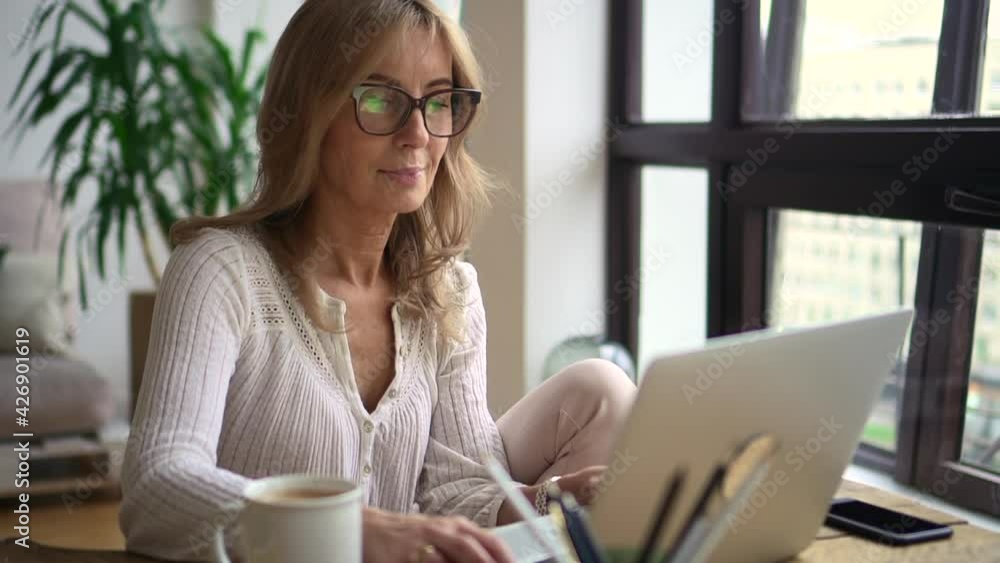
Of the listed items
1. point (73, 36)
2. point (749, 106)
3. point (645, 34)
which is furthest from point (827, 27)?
point (73, 36)

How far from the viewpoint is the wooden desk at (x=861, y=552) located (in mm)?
1100

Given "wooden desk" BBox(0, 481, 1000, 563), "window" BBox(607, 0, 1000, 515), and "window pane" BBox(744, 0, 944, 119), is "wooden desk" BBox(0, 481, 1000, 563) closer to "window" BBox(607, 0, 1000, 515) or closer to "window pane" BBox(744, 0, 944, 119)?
"window" BBox(607, 0, 1000, 515)

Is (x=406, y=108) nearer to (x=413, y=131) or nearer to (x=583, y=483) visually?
(x=413, y=131)

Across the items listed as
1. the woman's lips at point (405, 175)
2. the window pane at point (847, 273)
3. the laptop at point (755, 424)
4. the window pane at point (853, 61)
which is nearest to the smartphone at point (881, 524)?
the laptop at point (755, 424)

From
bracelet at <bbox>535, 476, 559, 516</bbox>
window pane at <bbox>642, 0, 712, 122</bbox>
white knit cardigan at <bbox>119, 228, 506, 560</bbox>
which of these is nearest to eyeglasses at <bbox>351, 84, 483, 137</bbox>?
white knit cardigan at <bbox>119, 228, 506, 560</bbox>

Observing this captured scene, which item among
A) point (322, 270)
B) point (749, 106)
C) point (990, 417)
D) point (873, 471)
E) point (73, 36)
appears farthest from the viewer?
point (73, 36)

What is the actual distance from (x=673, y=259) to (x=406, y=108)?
4.85 ft

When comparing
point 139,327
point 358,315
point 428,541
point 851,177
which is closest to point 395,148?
point 358,315

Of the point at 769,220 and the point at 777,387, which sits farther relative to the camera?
the point at 769,220

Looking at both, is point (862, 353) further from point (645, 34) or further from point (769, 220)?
point (645, 34)

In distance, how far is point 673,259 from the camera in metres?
2.90

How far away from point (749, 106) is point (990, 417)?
2.99 ft

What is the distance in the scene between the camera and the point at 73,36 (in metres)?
4.38

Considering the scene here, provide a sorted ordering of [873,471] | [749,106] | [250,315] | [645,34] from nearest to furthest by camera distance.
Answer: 1. [250,315]
2. [873,471]
3. [749,106]
4. [645,34]
